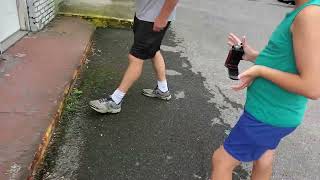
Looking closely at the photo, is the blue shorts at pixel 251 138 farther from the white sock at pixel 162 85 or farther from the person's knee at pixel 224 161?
the white sock at pixel 162 85

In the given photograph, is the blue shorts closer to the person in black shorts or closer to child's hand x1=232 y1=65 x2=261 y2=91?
child's hand x1=232 y1=65 x2=261 y2=91

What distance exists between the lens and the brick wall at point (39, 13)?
16.1 ft

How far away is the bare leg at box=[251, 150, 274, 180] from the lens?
2.18 metres

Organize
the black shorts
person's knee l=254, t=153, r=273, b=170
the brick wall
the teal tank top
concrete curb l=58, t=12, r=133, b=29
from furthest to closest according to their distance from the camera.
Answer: concrete curb l=58, t=12, r=133, b=29 → the brick wall → the black shorts → person's knee l=254, t=153, r=273, b=170 → the teal tank top

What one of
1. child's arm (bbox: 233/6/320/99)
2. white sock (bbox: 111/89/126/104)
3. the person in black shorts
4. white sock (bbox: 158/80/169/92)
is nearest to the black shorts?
the person in black shorts

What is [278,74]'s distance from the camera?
1.75 metres

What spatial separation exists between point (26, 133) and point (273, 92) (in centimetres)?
187

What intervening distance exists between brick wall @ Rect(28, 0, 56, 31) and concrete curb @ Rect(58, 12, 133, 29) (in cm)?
52

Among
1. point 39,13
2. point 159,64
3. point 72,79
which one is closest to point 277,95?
point 159,64

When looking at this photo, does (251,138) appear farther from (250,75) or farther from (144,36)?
(144,36)

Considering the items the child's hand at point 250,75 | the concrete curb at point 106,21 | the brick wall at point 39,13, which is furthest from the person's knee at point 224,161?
the concrete curb at point 106,21

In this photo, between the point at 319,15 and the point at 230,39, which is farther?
the point at 230,39

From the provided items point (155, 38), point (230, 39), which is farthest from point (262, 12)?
point (230, 39)

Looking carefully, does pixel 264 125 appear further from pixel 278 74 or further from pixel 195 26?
pixel 195 26
